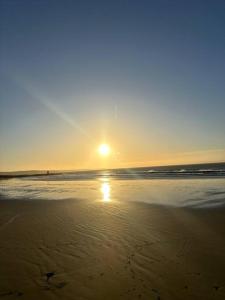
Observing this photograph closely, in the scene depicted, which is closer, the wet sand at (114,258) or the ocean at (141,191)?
the wet sand at (114,258)

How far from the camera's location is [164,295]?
499 centimetres

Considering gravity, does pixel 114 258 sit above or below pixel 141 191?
below

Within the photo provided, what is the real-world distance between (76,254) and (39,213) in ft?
23.3

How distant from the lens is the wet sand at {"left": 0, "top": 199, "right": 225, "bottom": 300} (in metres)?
5.21

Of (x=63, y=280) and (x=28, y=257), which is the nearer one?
(x=63, y=280)

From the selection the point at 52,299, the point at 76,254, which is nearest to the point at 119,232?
the point at 76,254

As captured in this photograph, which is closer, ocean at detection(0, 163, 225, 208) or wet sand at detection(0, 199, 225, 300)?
wet sand at detection(0, 199, 225, 300)

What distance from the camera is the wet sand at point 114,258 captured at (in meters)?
5.21

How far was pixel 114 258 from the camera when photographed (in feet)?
22.4

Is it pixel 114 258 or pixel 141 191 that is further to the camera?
pixel 141 191

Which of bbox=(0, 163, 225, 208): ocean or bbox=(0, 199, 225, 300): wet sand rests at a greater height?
bbox=(0, 163, 225, 208): ocean

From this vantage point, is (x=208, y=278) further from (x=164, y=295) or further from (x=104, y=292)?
(x=104, y=292)

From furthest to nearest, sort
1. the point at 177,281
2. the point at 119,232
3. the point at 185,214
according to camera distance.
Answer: the point at 185,214 → the point at 119,232 → the point at 177,281

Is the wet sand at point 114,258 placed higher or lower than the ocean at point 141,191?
lower
